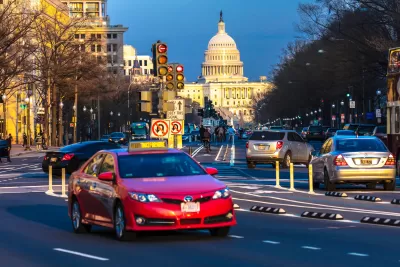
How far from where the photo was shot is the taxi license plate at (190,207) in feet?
49.4

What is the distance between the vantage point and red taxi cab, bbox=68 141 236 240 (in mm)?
15086

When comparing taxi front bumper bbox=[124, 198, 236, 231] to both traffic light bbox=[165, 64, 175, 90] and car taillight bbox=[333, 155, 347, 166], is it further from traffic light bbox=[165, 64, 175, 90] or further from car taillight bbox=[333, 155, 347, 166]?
traffic light bbox=[165, 64, 175, 90]

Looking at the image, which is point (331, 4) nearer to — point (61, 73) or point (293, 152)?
point (61, 73)

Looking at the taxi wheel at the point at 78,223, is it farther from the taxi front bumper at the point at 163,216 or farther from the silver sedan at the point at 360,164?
the silver sedan at the point at 360,164

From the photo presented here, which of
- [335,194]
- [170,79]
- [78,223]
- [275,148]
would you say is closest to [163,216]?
[78,223]

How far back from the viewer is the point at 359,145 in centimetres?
2767

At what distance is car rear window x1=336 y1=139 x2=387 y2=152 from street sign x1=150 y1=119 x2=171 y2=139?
8248 mm

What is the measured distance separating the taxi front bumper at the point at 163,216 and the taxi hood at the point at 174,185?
0.67ft

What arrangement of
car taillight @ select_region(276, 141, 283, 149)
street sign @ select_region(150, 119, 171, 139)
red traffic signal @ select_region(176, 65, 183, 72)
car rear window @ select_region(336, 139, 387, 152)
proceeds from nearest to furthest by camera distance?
car rear window @ select_region(336, 139, 387, 152)
street sign @ select_region(150, 119, 171, 139)
red traffic signal @ select_region(176, 65, 183, 72)
car taillight @ select_region(276, 141, 283, 149)

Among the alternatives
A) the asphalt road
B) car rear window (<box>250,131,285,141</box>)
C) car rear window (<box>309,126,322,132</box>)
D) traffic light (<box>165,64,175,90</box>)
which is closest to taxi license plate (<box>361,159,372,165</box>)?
the asphalt road

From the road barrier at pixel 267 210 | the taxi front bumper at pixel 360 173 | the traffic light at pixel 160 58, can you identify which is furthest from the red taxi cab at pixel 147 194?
the traffic light at pixel 160 58

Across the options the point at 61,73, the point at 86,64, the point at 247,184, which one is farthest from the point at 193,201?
the point at 86,64

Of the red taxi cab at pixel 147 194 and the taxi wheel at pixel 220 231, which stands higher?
the red taxi cab at pixel 147 194

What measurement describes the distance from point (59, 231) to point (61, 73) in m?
67.5
